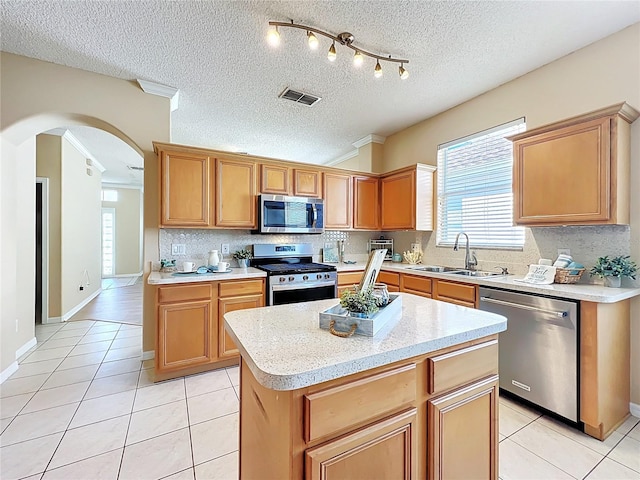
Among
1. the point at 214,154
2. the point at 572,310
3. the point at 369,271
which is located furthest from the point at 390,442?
the point at 214,154

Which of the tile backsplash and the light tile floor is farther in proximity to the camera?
the tile backsplash

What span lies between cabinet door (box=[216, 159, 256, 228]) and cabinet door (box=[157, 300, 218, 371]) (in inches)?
37.6

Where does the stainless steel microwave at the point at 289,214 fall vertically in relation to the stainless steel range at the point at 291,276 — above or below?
above

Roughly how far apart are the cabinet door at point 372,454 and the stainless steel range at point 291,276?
218cm

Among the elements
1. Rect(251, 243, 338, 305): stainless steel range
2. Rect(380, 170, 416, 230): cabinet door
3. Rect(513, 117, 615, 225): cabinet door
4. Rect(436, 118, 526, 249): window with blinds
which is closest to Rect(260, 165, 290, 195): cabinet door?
Rect(251, 243, 338, 305): stainless steel range

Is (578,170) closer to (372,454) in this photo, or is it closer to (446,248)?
(446,248)

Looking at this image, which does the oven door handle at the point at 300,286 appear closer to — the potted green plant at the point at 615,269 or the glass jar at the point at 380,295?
the glass jar at the point at 380,295

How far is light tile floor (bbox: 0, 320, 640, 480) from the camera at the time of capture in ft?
5.41

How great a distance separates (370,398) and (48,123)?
12.9 feet

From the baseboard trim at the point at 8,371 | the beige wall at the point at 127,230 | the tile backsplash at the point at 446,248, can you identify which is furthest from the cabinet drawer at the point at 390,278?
the beige wall at the point at 127,230

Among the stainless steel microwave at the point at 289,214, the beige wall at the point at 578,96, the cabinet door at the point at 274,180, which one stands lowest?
the stainless steel microwave at the point at 289,214

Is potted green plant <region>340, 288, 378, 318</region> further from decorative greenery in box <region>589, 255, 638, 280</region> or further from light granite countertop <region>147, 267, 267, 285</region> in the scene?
decorative greenery in box <region>589, 255, 638, 280</region>

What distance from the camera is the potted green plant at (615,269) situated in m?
2.11

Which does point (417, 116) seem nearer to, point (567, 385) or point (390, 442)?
point (567, 385)
